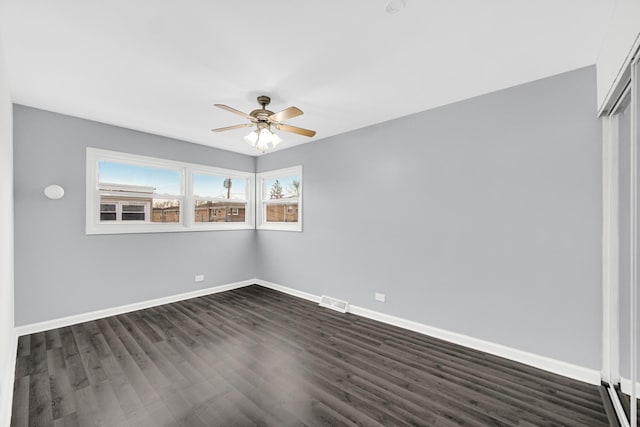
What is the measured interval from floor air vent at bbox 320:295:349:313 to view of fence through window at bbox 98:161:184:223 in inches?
106

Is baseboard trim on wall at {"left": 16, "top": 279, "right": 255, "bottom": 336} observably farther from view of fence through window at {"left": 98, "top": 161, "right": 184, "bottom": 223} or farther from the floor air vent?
the floor air vent

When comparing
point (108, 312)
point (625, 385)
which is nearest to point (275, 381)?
point (625, 385)

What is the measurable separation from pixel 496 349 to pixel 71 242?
16.1 ft

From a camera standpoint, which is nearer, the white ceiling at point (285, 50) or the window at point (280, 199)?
the white ceiling at point (285, 50)

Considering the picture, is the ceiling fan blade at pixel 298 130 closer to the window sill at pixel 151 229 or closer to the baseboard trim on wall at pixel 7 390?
the window sill at pixel 151 229

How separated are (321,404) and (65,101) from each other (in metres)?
3.93

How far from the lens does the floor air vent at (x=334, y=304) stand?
153 inches

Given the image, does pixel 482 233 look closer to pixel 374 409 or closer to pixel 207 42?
pixel 374 409


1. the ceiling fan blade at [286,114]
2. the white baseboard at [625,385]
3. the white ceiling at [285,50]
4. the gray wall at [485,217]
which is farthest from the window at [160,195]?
the white baseboard at [625,385]

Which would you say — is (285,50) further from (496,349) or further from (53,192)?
(496,349)

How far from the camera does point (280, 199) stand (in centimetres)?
507

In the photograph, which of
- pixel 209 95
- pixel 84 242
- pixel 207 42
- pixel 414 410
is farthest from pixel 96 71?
pixel 414 410

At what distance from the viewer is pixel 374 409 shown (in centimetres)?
192

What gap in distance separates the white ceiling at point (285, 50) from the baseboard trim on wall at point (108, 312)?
2.51 metres
